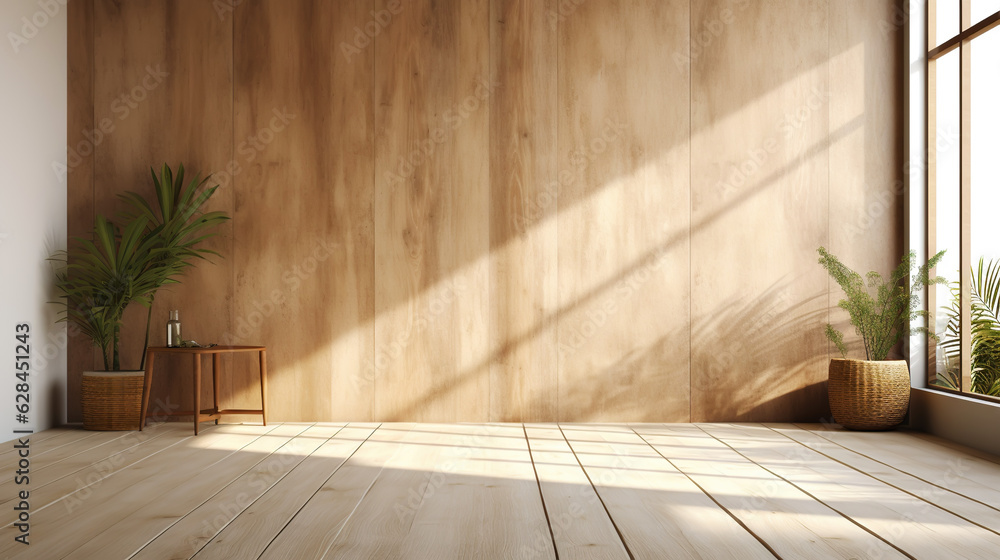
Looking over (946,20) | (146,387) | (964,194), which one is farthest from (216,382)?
(946,20)

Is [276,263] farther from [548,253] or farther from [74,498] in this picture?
[74,498]

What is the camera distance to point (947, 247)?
4160 millimetres

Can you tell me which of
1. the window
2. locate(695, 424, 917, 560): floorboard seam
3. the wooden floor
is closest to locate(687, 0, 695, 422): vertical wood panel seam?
the wooden floor

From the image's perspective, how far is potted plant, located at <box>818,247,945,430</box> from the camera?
393cm

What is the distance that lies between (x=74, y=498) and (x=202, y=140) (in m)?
2.54

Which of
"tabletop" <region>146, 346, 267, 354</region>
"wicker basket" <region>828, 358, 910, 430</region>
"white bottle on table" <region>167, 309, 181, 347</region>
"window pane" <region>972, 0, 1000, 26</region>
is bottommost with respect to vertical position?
"wicker basket" <region>828, 358, 910, 430</region>

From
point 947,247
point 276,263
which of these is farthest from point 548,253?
point 947,247

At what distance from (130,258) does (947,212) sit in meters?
5.03

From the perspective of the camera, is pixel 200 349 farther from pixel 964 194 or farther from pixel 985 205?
pixel 985 205

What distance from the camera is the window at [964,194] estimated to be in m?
3.87

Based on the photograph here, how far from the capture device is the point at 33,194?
3951 millimetres

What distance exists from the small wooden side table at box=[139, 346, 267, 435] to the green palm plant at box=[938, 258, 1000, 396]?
163 inches

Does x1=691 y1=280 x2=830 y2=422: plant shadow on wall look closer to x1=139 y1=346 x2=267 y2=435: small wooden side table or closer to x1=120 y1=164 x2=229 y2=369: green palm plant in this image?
x1=139 y1=346 x2=267 y2=435: small wooden side table

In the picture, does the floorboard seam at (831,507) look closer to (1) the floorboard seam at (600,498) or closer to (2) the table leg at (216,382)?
(1) the floorboard seam at (600,498)
